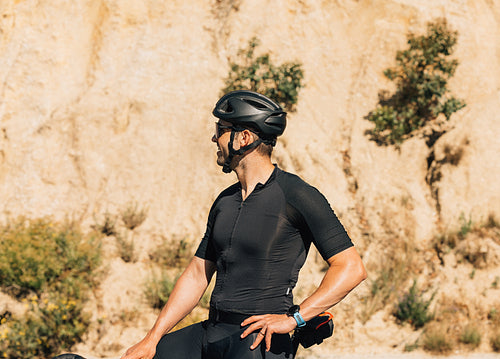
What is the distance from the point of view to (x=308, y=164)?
369 inches

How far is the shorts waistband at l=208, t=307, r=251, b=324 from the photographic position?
8.44 feet

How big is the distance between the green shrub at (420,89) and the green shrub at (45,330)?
672 cm

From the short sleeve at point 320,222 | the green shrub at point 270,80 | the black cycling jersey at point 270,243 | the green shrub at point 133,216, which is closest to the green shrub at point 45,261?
the green shrub at point 133,216

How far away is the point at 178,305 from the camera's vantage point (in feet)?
9.46

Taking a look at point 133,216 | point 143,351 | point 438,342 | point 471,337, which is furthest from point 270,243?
point 133,216

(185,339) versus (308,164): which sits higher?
(308,164)

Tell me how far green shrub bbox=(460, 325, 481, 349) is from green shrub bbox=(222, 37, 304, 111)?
18.6 ft

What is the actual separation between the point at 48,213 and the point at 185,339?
737 cm

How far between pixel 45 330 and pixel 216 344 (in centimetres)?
497

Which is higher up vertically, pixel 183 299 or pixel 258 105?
pixel 258 105

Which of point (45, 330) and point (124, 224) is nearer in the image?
point (45, 330)

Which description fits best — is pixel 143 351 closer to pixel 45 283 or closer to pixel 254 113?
pixel 254 113

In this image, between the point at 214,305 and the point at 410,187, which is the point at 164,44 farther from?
the point at 214,305

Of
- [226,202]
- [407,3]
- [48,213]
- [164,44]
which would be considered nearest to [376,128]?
[407,3]
